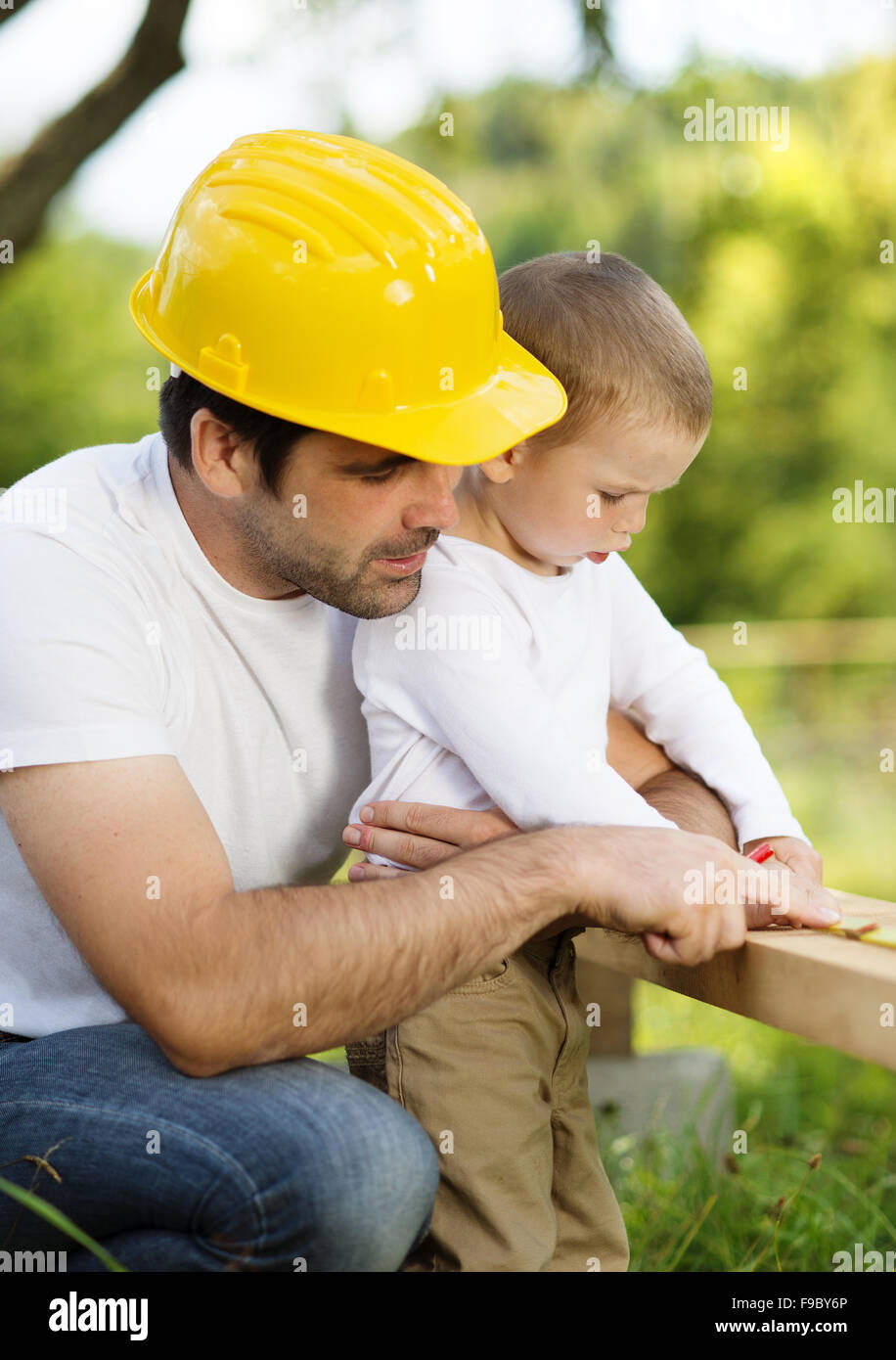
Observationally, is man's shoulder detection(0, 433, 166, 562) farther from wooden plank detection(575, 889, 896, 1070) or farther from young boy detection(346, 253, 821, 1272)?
Result: wooden plank detection(575, 889, 896, 1070)

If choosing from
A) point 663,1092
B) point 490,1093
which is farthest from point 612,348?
point 663,1092

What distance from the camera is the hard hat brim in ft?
5.63

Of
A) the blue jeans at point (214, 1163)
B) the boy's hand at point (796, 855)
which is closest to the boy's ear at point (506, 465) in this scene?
the boy's hand at point (796, 855)

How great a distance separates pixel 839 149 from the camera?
10.1 m

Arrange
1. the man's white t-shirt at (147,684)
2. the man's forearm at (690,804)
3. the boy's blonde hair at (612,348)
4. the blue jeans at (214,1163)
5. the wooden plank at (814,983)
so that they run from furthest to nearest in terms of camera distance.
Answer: the man's forearm at (690,804) → the boy's blonde hair at (612,348) → the man's white t-shirt at (147,684) → the blue jeans at (214,1163) → the wooden plank at (814,983)

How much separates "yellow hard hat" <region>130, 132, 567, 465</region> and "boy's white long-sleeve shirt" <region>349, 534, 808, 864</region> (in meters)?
0.24

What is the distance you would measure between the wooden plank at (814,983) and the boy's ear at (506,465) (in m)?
0.73

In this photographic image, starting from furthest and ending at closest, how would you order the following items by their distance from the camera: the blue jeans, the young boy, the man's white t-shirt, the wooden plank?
1. the young boy
2. the man's white t-shirt
3. the blue jeans
4. the wooden plank

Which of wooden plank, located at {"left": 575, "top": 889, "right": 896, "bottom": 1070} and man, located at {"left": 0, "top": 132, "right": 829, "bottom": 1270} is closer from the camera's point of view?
wooden plank, located at {"left": 575, "top": 889, "right": 896, "bottom": 1070}

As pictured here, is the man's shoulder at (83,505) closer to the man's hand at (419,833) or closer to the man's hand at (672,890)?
the man's hand at (419,833)

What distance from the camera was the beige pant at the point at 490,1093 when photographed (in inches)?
69.1

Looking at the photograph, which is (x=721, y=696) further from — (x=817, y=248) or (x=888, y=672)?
A: (x=817, y=248)

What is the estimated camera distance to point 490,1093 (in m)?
1.80

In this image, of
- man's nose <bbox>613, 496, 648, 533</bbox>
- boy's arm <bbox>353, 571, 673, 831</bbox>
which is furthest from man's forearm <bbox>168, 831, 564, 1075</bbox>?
man's nose <bbox>613, 496, 648, 533</bbox>
